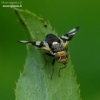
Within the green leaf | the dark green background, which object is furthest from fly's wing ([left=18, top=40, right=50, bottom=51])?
the dark green background

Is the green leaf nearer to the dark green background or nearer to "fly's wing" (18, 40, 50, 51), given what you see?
"fly's wing" (18, 40, 50, 51)

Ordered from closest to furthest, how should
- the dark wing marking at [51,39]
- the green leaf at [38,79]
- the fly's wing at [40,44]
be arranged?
1. the green leaf at [38,79]
2. the fly's wing at [40,44]
3. the dark wing marking at [51,39]

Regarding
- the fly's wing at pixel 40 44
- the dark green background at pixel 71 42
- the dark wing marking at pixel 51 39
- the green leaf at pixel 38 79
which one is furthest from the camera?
the dark green background at pixel 71 42

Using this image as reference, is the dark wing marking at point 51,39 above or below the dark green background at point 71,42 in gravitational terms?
above

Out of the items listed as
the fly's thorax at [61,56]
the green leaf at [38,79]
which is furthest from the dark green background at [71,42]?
the green leaf at [38,79]

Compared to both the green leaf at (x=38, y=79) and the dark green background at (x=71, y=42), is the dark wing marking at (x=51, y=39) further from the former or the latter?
the dark green background at (x=71, y=42)

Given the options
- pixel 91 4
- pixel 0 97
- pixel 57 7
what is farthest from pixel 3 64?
pixel 91 4

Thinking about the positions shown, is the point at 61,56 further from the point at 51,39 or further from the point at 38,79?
the point at 38,79
